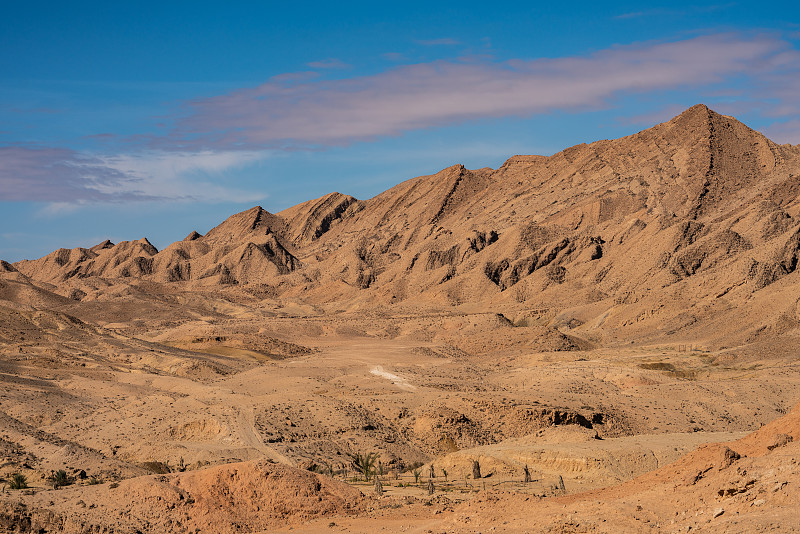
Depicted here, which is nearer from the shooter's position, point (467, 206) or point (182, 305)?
point (182, 305)

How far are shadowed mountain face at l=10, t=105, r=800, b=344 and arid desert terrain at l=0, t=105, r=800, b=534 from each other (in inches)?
13.3

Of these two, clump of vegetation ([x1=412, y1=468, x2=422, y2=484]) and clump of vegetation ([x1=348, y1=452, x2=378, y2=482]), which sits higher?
clump of vegetation ([x1=348, y1=452, x2=378, y2=482])

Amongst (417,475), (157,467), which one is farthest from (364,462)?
(157,467)

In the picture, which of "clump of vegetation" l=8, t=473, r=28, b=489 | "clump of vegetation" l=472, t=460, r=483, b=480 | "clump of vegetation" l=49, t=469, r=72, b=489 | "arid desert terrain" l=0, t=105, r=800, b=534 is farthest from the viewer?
"clump of vegetation" l=472, t=460, r=483, b=480

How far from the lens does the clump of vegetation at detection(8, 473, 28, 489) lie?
20391 millimetres

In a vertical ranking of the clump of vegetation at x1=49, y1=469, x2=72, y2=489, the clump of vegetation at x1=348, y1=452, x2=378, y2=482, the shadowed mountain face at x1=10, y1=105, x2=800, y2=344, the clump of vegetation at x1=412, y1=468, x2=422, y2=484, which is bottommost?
the clump of vegetation at x1=412, y1=468, x2=422, y2=484

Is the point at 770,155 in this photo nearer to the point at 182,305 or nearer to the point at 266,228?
the point at 182,305

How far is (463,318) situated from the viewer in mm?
69250

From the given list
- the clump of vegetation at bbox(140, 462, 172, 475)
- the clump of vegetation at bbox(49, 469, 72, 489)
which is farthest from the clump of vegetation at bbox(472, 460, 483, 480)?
the clump of vegetation at bbox(49, 469, 72, 489)

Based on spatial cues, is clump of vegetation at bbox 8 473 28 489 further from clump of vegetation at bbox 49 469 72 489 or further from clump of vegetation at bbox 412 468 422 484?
clump of vegetation at bbox 412 468 422 484

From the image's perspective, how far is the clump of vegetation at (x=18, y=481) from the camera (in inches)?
803

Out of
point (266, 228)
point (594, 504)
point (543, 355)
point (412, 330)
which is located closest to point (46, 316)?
point (412, 330)

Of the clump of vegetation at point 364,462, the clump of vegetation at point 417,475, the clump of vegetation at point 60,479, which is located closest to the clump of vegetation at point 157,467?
the clump of vegetation at point 60,479

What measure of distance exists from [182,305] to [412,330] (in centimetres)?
3431
